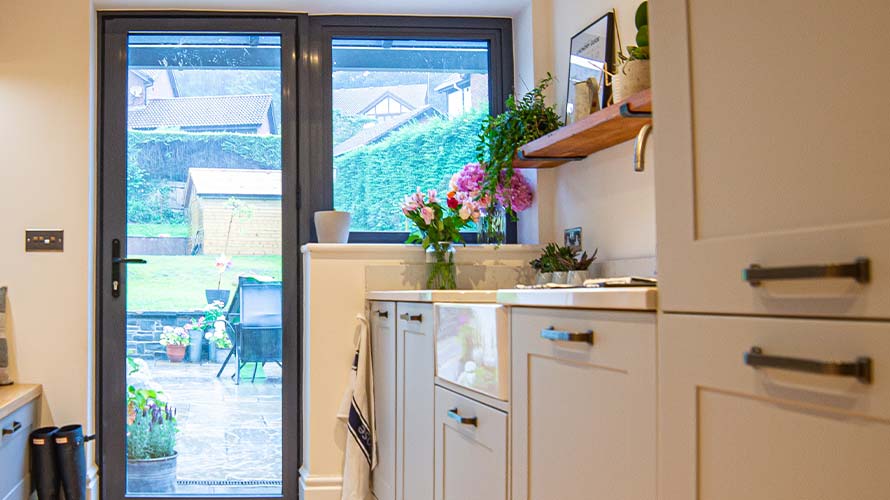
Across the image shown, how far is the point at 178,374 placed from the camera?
10.8ft

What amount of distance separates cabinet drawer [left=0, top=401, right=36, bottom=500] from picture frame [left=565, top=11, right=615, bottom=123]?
223cm

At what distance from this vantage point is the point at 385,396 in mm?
2736

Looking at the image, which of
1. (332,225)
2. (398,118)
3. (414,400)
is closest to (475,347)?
(414,400)

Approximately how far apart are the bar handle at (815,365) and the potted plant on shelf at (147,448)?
289 cm

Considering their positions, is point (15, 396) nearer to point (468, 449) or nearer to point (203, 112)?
point (203, 112)

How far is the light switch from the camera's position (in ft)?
10.2

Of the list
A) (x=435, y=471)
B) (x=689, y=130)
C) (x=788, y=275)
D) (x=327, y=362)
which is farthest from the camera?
(x=327, y=362)

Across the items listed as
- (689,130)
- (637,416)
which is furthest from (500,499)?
(689,130)

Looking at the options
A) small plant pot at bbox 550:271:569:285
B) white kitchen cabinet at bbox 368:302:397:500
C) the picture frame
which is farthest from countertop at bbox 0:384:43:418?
the picture frame

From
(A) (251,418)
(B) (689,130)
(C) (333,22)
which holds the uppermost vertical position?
(C) (333,22)

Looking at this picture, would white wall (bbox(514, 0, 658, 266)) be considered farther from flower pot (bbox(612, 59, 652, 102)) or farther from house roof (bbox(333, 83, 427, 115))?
house roof (bbox(333, 83, 427, 115))

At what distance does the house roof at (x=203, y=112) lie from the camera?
332cm

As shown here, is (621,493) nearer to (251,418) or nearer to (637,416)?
(637,416)

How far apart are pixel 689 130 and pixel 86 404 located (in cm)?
283
